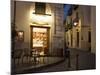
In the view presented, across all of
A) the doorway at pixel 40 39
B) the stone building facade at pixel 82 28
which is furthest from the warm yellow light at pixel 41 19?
the stone building facade at pixel 82 28

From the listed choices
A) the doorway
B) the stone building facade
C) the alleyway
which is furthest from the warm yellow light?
the alleyway

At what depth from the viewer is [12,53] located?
2.32m

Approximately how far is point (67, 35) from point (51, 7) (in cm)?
44

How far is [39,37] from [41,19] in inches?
9.4

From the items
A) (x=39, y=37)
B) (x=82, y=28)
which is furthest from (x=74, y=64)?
(x=39, y=37)

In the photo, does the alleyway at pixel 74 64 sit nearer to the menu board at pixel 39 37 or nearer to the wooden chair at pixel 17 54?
the wooden chair at pixel 17 54

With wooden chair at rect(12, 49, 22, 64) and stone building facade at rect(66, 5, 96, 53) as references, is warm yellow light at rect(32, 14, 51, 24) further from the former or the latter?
wooden chair at rect(12, 49, 22, 64)

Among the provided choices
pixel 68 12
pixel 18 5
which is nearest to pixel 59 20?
pixel 68 12

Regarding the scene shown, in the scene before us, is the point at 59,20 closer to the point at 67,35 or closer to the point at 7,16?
the point at 67,35

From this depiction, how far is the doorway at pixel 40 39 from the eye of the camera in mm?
2416

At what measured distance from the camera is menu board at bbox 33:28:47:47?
→ 95.4 inches

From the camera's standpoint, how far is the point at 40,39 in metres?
2.44

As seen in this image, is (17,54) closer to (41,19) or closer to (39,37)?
(39,37)

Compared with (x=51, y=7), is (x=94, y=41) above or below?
below
